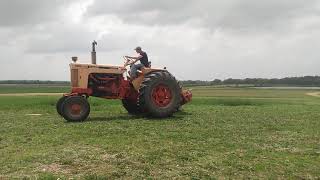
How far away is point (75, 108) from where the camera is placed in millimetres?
16297

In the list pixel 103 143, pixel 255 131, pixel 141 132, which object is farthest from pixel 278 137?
pixel 103 143

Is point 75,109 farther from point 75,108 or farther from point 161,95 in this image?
point 161,95

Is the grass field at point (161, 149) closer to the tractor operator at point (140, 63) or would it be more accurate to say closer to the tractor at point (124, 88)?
the tractor at point (124, 88)

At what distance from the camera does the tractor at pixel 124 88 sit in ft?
55.0

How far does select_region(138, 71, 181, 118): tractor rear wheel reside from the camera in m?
17.2

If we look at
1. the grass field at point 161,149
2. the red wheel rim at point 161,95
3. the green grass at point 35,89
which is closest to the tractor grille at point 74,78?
the grass field at point 161,149

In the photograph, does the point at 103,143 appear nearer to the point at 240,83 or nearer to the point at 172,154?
the point at 172,154

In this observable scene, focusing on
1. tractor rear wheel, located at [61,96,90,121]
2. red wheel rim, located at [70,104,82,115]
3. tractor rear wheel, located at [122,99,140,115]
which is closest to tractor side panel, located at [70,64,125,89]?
tractor rear wheel, located at [61,96,90,121]

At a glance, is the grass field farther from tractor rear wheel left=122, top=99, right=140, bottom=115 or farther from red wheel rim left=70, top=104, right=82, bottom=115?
tractor rear wheel left=122, top=99, right=140, bottom=115

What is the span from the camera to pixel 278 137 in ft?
42.1

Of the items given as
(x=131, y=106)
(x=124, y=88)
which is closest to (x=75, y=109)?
(x=124, y=88)

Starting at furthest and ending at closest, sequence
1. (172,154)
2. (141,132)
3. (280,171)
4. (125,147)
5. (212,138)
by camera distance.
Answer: (141,132) < (212,138) < (125,147) < (172,154) < (280,171)

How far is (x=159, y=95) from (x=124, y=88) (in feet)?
4.00

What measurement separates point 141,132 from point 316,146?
435cm
